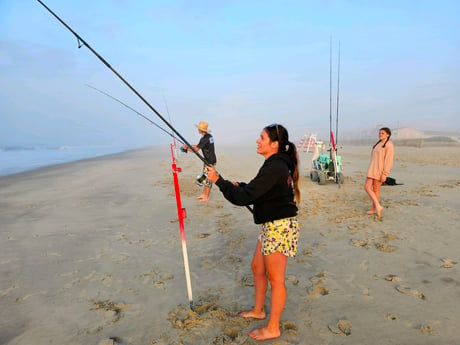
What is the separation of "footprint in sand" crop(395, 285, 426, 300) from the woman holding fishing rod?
159cm

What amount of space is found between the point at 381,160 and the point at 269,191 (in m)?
4.10

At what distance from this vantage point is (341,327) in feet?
8.20

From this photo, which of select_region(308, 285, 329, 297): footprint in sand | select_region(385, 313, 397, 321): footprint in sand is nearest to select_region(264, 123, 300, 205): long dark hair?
select_region(308, 285, 329, 297): footprint in sand

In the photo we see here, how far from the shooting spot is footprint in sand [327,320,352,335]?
245cm

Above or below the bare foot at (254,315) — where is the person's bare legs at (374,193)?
above

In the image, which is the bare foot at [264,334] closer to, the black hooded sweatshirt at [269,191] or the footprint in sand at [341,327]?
the footprint in sand at [341,327]

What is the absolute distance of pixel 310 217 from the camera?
5.70m

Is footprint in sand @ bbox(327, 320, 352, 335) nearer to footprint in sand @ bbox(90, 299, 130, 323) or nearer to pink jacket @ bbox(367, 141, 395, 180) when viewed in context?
footprint in sand @ bbox(90, 299, 130, 323)

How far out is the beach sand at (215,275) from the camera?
8.25 feet

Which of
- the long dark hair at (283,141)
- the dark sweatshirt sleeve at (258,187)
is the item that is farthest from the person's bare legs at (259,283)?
the long dark hair at (283,141)

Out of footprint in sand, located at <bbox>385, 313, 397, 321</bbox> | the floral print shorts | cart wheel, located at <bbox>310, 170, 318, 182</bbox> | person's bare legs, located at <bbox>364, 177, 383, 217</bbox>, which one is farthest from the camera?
cart wheel, located at <bbox>310, 170, 318, 182</bbox>

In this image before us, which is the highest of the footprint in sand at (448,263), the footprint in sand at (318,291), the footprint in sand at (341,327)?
the footprint in sand at (341,327)

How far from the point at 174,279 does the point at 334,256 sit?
2218 millimetres

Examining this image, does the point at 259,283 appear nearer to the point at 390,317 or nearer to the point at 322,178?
→ the point at 390,317
